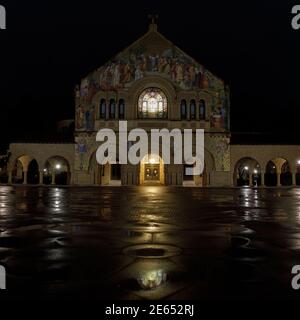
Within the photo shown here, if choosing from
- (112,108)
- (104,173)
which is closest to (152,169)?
(104,173)

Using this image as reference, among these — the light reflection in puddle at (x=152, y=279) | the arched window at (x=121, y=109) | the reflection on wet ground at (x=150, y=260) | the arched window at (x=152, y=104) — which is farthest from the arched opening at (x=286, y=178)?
the light reflection in puddle at (x=152, y=279)

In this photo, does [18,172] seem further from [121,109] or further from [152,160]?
[152,160]

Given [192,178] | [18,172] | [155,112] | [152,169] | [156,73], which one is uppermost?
[156,73]

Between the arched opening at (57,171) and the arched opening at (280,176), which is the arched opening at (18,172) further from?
the arched opening at (280,176)

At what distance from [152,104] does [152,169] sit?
693 centimetres

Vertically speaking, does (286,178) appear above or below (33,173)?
below

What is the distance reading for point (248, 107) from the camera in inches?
2515

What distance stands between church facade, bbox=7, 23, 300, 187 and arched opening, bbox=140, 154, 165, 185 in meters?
1.51

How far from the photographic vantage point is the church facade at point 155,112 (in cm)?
3744

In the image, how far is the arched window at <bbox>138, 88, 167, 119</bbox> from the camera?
38.2 metres

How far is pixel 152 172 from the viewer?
40.2 m

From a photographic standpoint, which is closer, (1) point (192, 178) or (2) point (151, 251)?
(2) point (151, 251)

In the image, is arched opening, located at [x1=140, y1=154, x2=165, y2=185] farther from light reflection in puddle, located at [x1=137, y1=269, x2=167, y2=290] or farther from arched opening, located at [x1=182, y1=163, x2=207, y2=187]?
light reflection in puddle, located at [x1=137, y1=269, x2=167, y2=290]
